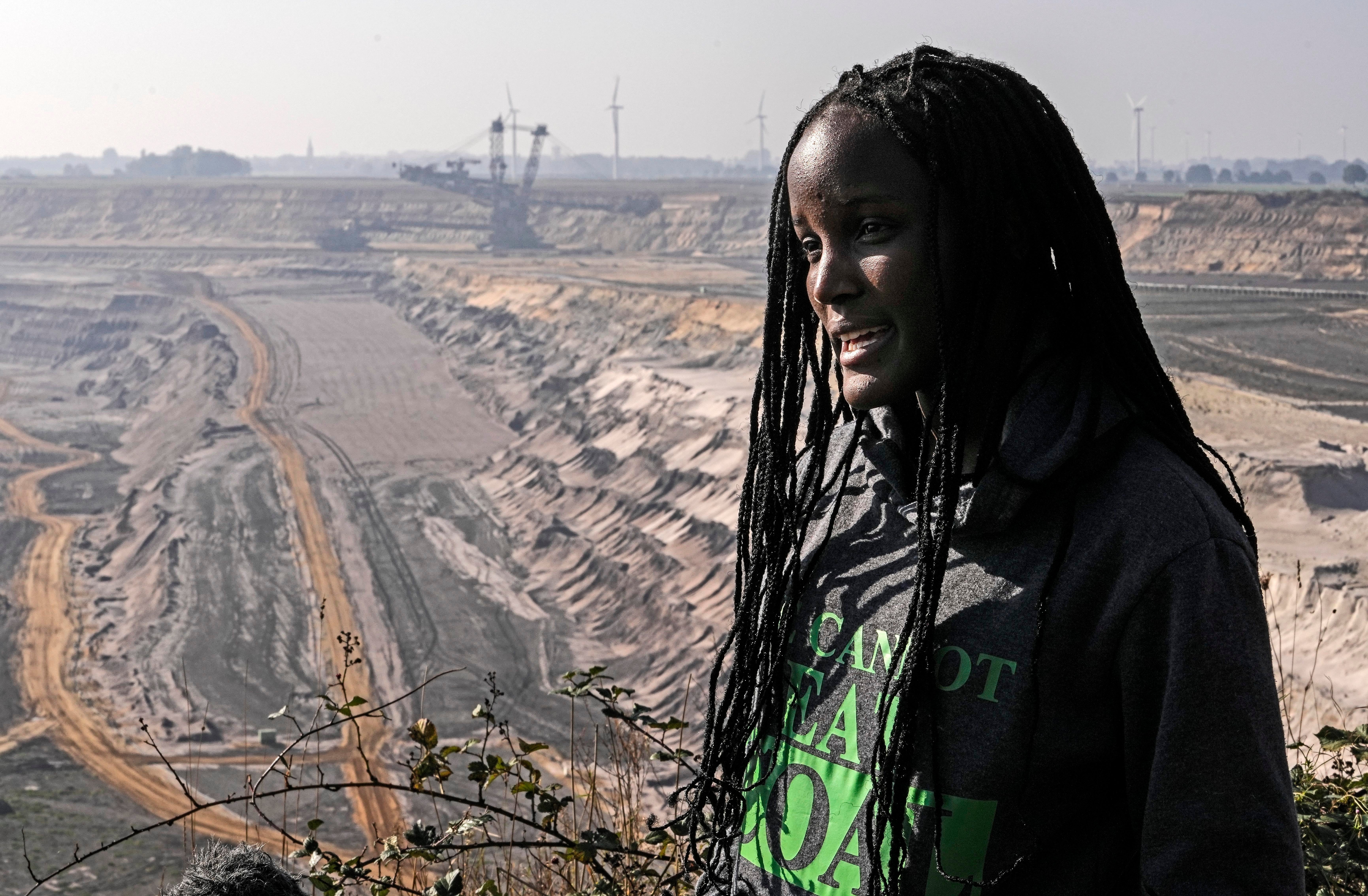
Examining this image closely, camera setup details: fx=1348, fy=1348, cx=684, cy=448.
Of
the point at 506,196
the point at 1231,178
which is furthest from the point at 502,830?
the point at 1231,178

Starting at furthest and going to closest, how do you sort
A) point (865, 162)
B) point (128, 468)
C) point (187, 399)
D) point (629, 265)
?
point (629, 265) < point (187, 399) < point (128, 468) < point (865, 162)

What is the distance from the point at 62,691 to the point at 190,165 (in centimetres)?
15847

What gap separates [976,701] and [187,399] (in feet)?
148

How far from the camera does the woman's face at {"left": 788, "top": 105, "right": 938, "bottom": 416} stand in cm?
167

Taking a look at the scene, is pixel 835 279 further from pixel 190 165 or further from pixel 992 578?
pixel 190 165

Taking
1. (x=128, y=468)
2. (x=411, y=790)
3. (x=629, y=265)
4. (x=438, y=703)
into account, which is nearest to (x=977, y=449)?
(x=411, y=790)

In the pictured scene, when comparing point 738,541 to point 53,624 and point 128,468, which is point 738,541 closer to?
point 53,624

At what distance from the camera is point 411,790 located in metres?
3.09

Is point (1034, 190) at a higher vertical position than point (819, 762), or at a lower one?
higher

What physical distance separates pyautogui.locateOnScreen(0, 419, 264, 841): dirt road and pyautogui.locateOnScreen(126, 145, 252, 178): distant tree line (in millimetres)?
142719

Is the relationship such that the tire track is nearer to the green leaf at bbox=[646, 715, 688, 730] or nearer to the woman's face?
the green leaf at bbox=[646, 715, 688, 730]

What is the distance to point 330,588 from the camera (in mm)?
25859

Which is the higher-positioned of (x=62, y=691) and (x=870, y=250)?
(x=870, y=250)

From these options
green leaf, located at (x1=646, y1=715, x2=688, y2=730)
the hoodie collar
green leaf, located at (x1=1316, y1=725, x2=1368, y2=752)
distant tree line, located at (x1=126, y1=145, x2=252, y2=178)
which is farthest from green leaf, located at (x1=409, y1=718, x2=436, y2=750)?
distant tree line, located at (x1=126, y1=145, x2=252, y2=178)
